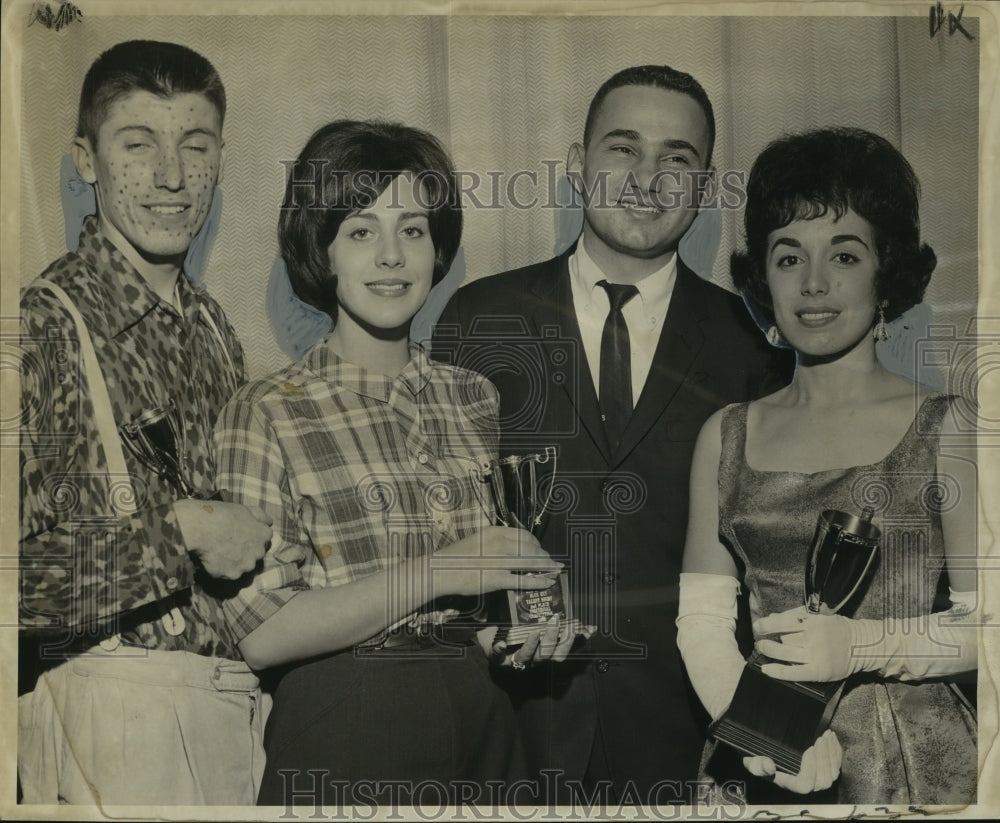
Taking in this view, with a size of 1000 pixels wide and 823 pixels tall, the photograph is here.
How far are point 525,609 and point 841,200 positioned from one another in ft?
5.46

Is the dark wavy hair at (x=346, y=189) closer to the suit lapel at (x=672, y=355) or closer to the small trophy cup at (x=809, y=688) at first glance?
the suit lapel at (x=672, y=355)

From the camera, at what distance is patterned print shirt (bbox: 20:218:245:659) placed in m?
4.22

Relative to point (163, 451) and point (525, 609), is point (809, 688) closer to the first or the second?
point (525, 609)

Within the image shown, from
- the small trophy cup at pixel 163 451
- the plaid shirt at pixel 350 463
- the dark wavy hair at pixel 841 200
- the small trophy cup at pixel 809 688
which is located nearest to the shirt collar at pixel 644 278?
the dark wavy hair at pixel 841 200

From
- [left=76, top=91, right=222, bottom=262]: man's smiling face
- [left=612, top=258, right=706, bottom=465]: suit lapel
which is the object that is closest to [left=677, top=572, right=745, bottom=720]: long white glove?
[left=612, top=258, right=706, bottom=465]: suit lapel

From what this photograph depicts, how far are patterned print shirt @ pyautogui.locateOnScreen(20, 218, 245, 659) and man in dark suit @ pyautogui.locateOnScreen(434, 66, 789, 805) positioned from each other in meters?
0.82

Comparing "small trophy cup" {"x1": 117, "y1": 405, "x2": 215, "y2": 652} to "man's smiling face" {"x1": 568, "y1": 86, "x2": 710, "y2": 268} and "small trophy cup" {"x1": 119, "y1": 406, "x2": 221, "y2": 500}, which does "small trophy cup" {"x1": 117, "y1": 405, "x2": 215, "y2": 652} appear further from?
"man's smiling face" {"x1": 568, "y1": 86, "x2": 710, "y2": 268}

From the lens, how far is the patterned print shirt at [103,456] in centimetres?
422

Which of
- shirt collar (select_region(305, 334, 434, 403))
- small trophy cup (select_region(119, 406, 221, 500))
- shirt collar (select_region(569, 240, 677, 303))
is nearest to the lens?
small trophy cup (select_region(119, 406, 221, 500))

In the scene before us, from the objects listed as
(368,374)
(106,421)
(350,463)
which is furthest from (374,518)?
(106,421)

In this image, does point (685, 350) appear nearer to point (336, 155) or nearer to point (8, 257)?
point (336, 155)

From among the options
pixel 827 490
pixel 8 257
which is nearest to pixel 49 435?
pixel 8 257

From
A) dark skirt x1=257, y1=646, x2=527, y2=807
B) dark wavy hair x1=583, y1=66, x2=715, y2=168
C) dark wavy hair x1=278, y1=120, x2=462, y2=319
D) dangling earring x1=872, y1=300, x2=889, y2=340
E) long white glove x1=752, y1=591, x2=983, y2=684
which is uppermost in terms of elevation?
dark wavy hair x1=583, y1=66, x2=715, y2=168

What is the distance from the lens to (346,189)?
14.2 feet
